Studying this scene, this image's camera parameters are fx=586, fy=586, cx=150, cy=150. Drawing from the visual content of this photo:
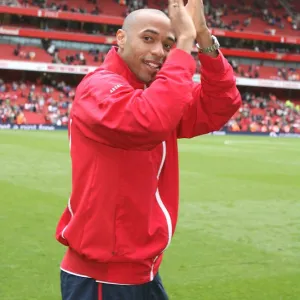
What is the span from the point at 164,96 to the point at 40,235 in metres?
5.76

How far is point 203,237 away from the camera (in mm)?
8109

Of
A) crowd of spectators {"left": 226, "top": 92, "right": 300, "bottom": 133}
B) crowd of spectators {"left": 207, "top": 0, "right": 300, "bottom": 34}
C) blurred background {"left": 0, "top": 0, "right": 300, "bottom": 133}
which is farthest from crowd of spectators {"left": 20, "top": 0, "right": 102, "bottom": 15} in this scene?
crowd of spectators {"left": 226, "top": 92, "right": 300, "bottom": 133}

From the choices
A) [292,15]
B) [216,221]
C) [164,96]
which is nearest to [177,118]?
[164,96]

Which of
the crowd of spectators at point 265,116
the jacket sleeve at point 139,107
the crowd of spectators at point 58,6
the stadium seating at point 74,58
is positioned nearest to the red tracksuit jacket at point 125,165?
the jacket sleeve at point 139,107

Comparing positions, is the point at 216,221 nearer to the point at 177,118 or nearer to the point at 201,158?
the point at 177,118

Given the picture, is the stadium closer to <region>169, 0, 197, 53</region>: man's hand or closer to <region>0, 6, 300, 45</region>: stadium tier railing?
<region>0, 6, 300, 45</region>: stadium tier railing

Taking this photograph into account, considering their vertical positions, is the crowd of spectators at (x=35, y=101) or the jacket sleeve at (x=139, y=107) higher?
the jacket sleeve at (x=139, y=107)

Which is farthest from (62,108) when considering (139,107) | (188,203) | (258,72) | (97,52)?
(139,107)

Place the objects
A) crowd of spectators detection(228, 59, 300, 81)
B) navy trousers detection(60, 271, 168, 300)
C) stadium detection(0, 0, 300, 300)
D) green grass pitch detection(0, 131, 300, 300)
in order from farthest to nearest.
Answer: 1. crowd of spectators detection(228, 59, 300, 81)
2. stadium detection(0, 0, 300, 300)
3. green grass pitch detection(0, 131, 300, 300)
4. navy trousers detection(60, 271, 168, 300)

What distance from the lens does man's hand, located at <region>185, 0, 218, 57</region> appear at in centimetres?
277

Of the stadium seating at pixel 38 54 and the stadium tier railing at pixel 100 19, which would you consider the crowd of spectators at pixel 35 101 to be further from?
the stadium tier railing at pixel 100 19

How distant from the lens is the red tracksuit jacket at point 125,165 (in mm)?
2564

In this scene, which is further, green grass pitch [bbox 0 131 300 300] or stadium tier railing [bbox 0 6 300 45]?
stadium tier railing [bbox 0 6 300 45]

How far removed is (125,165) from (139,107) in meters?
0.34
